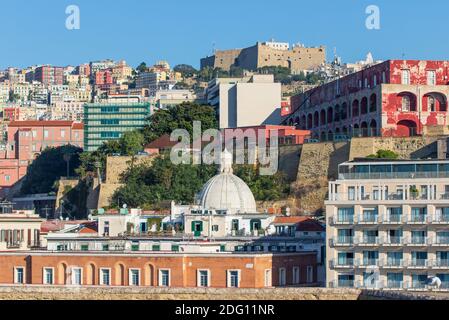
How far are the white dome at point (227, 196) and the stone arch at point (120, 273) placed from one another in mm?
12013

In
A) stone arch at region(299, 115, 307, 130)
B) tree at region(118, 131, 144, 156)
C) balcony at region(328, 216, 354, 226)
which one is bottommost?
balcony at region(328, 216, 354, 226)

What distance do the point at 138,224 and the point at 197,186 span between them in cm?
1097

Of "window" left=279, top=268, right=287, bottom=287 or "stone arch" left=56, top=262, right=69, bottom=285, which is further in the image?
"stone arch" left=56, top=262, right=69, bottom=285

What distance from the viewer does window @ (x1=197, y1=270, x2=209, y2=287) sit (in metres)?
62.1

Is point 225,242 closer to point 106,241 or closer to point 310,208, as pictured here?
point 106,241

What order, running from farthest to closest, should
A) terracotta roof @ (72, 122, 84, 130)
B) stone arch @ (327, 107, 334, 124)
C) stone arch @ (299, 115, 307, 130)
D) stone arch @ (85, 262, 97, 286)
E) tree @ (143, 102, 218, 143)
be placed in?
terracotta roof @ (72, 122, 84, 130) → tree @ (143, 102, 218, 143) → stone arch @ (299, 115, 307, 130) → stone arch @ (327, 107, 334, 124) → stone arch @ (85, 262, 97, 286)

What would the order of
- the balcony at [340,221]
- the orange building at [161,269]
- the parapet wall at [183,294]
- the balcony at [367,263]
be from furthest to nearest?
the orange building at [161,269]
the balcony at [340,221]
the balcony at [367,263]
the parapet wall at [183,294]

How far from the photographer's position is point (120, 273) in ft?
209

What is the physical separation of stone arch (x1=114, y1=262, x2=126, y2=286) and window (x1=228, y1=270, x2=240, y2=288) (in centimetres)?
445

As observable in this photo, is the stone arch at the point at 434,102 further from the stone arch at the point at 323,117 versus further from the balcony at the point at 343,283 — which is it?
the balcony at the point at 343,283

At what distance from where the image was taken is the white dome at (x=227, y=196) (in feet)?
247

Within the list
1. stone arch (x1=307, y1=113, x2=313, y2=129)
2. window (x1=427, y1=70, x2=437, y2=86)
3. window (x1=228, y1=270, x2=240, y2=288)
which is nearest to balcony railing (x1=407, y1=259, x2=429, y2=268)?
window (x1=228, y1=270, x2=240, y2=288)

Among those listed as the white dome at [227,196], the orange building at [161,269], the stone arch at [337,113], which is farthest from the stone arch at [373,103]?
the orange building at [161,269]

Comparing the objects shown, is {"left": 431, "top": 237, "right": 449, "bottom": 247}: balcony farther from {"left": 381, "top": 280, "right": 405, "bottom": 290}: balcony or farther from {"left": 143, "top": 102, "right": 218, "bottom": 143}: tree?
{"left": 143, "top": 102, "right": 218, "bottom": 143}: tree
